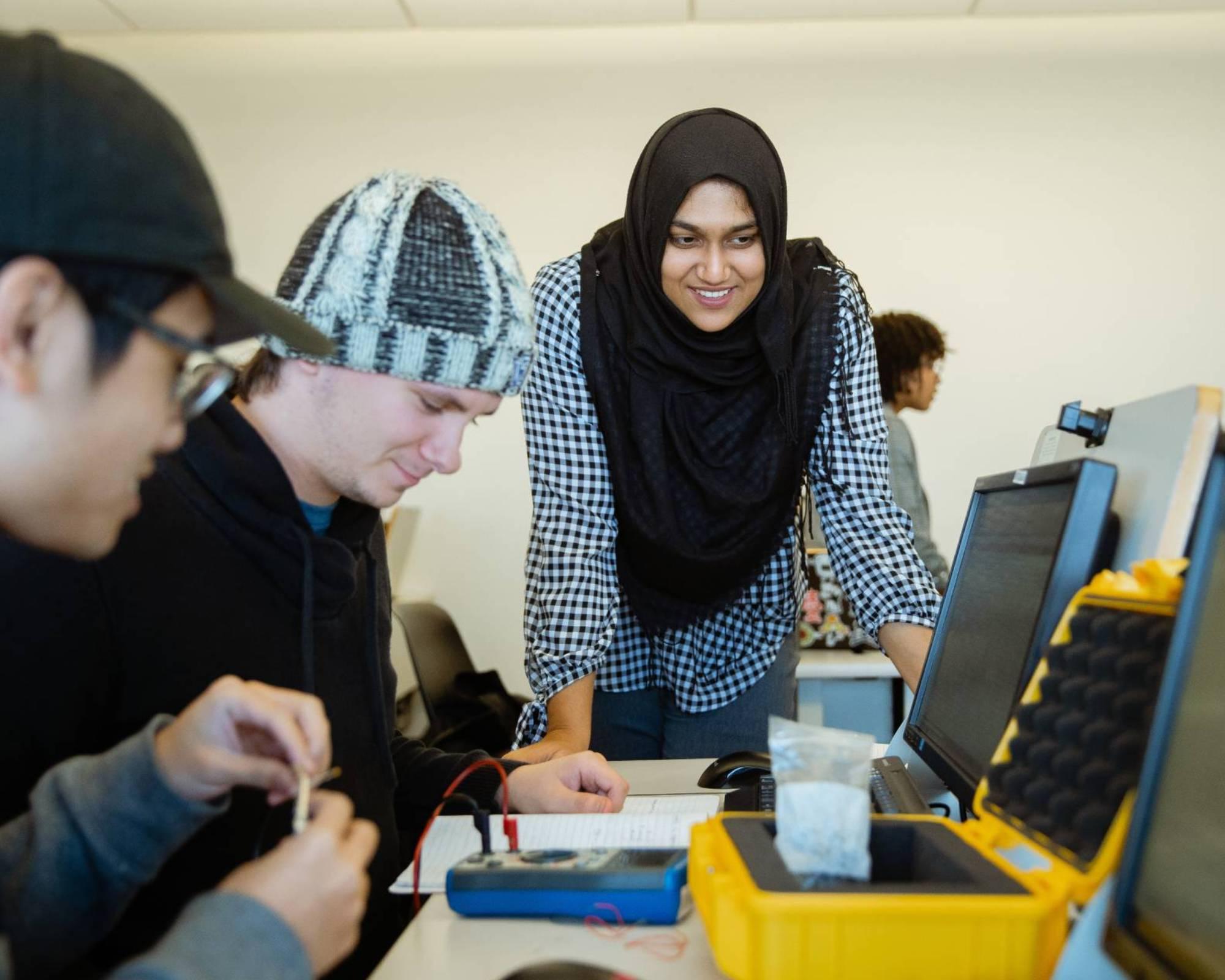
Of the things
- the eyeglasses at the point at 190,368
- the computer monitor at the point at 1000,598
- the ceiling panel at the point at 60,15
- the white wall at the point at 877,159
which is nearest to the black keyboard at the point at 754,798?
the computer monitor at the point at 1000,598

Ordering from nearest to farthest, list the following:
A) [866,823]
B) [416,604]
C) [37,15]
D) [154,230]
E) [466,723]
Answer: [154,230]
[866,823]
[466,723]
[416,604]
[37,15]

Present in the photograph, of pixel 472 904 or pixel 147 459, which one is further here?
pixel 472 904

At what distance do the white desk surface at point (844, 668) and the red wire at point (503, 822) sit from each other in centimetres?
144

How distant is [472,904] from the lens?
911mm

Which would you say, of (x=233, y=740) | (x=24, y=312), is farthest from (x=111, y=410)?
(x=233, y=740)

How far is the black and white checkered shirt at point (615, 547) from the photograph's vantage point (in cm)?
154

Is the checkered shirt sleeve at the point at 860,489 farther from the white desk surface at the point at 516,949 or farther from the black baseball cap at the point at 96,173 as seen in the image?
the black baseball cap at the point at 96,173

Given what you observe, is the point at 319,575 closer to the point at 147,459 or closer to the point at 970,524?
the point at 147,459

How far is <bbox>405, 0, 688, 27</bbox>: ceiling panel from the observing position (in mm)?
3549

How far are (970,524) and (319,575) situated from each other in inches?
25.3

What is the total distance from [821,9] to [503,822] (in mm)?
3144

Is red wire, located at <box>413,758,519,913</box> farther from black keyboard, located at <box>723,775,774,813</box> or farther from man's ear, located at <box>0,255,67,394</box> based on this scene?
man's ear, located at <box>0,255,67,394</box>

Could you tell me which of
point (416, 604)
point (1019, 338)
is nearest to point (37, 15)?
point (416, 604)

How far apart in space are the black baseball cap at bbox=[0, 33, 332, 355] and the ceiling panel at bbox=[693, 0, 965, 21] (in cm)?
322
